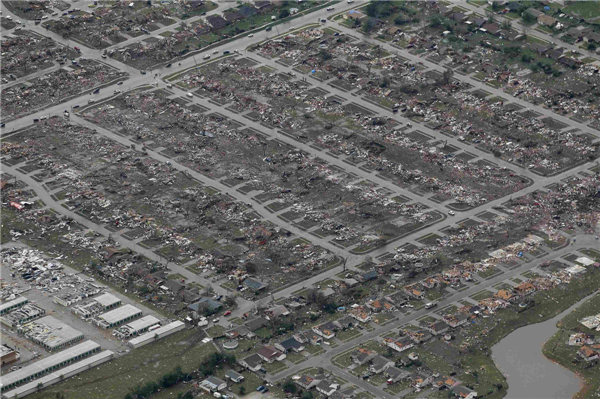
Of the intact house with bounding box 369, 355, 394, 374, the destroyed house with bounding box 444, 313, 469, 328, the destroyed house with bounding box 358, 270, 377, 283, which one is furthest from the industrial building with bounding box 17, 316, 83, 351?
the destroyed house with bounding box 444, 313, 469, 328

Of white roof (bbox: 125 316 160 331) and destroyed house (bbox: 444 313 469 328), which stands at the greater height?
destroyed house (bbox: 444 313 469 328)

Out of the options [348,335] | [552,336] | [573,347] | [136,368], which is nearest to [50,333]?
[136,368]

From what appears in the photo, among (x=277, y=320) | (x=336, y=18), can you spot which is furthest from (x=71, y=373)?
(x=336, y=18)

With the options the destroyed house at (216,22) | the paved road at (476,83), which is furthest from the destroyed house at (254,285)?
the destroyed house at (216,22)

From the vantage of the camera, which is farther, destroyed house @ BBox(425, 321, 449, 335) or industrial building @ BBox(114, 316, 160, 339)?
industrial building @ BBox(114, 316, 160, 339)

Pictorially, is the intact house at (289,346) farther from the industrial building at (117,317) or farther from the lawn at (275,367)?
the industrial building at (117,317)

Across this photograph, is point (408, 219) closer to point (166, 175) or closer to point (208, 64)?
point (166, 175)

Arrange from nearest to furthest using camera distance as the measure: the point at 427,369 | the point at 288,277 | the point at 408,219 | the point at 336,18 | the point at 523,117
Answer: the point at 427,369 → the point at 288,277 → the point at 408,219 → the point at 523,117 → the point at 336,18

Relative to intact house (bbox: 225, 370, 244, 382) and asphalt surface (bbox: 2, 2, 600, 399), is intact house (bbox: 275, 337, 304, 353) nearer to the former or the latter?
asphalt surface (bbox: 2, 2, 600, 399)
